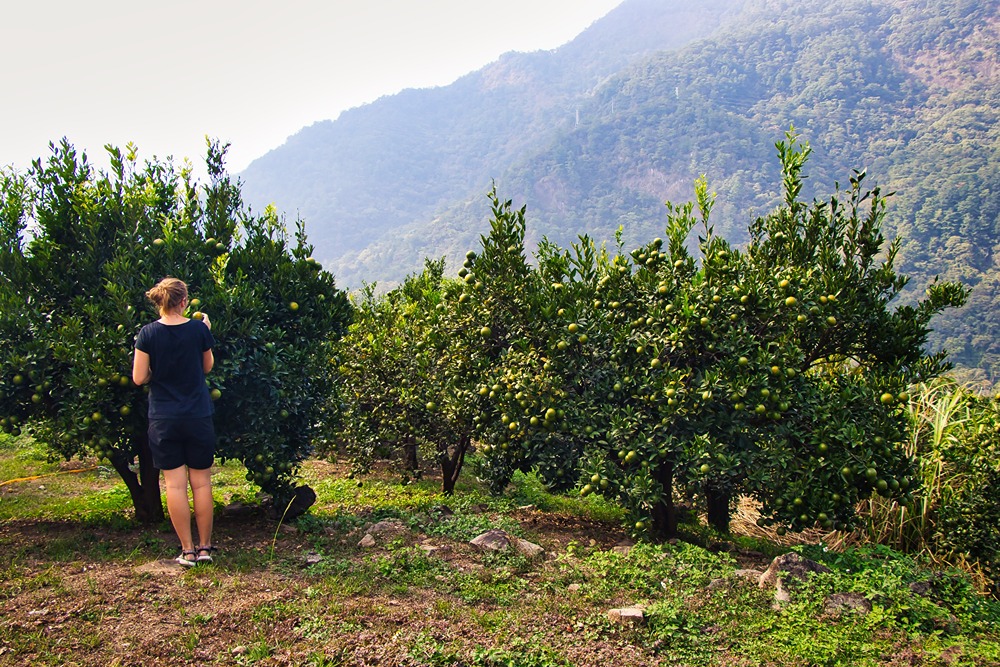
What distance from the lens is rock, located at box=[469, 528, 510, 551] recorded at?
19.5 feet

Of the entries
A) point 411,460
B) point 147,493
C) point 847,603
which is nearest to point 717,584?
point 847,603

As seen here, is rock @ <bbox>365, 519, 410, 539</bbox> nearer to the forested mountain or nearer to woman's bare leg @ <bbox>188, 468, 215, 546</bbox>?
woman's bare leg @ <bbox>188, 468, 215, 546</bbox>

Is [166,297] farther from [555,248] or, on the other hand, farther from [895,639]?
[895,639]

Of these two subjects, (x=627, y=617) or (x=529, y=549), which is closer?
(x=627, y=617)

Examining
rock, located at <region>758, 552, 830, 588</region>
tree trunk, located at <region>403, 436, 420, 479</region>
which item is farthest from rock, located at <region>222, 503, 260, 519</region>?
rock, located at <region>758, 552, 830, 588</region>

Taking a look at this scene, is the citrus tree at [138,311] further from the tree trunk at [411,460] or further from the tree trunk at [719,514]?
the tree trunk at [719,514]

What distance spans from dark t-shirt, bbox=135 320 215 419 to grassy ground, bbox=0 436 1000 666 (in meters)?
1.16

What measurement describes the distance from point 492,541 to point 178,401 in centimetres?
278

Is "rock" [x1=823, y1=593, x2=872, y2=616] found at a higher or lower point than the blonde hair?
lower

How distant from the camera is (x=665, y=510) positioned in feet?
21.7


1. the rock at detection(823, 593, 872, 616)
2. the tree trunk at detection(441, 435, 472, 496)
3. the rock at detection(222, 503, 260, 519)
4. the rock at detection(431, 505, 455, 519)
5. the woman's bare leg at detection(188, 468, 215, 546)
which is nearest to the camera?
the rock at detection(823, 593, 872, 616)

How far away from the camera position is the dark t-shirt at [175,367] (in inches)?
207

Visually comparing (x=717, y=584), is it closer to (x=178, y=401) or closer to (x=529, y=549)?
(x=529, y=549)

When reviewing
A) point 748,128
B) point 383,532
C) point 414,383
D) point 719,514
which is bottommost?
point 719,514
